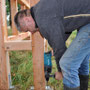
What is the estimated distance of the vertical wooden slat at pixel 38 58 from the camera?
6.24 feet

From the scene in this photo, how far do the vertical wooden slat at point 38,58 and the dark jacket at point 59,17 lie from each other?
526mm

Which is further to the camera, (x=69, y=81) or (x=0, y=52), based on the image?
(x=0, y=52)

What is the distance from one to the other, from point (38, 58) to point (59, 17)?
2.68 ft

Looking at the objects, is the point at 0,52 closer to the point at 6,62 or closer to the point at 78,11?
the point at 6,62

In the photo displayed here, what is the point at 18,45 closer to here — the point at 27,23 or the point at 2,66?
the point at 2,66

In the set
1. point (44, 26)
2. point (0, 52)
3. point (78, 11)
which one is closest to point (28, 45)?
point (0, 52)

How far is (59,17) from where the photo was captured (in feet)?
4.32

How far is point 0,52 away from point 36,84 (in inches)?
27.9

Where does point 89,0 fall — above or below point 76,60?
above

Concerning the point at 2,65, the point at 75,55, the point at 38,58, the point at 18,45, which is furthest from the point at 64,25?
the point at 2,65

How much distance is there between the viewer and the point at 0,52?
2.01 metres

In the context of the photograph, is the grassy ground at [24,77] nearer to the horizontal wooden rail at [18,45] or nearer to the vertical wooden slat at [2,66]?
the vertical wooden slat at [2,66]

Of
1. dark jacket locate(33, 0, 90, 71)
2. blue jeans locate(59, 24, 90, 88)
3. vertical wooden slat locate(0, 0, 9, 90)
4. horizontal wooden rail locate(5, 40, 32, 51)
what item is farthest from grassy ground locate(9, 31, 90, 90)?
dark jacket locate(33, 0, 90, 71)

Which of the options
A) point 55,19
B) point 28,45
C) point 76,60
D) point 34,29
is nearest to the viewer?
point 55,19
